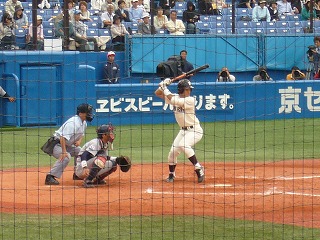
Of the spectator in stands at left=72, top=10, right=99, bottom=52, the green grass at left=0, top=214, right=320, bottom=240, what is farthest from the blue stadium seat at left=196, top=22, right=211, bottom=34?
the green grass at left=0, top=214, right=320, bottom=240

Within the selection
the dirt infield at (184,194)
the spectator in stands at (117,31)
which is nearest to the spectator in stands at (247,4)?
the spectator in stands at (117,31)

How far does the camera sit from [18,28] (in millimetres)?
19672

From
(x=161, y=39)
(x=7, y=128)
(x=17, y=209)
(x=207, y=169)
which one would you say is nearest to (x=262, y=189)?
(x=207, y=169)

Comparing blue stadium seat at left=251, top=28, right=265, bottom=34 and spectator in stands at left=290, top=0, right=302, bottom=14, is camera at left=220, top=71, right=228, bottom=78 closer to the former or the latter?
blue stadium seat at left=251, top=28, right=265, bottom=34

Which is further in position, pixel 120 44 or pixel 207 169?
pixel 120 44

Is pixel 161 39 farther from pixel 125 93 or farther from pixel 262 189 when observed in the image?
pixel 262 189

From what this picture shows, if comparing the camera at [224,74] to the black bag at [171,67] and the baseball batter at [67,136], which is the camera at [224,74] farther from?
the baseball batter at [67,136]

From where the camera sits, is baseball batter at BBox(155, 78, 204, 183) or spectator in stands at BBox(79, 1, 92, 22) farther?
spectator in stands at BBox(79, 1, 92, 22)

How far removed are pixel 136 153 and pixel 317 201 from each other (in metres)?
5.43

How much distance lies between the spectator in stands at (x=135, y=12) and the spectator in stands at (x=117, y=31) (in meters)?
1.16

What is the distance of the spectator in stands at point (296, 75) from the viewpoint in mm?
22355

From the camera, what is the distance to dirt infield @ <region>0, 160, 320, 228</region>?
1152 cm

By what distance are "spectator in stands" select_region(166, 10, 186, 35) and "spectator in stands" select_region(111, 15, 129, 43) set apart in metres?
1.06

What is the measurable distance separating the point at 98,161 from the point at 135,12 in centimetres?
1090
